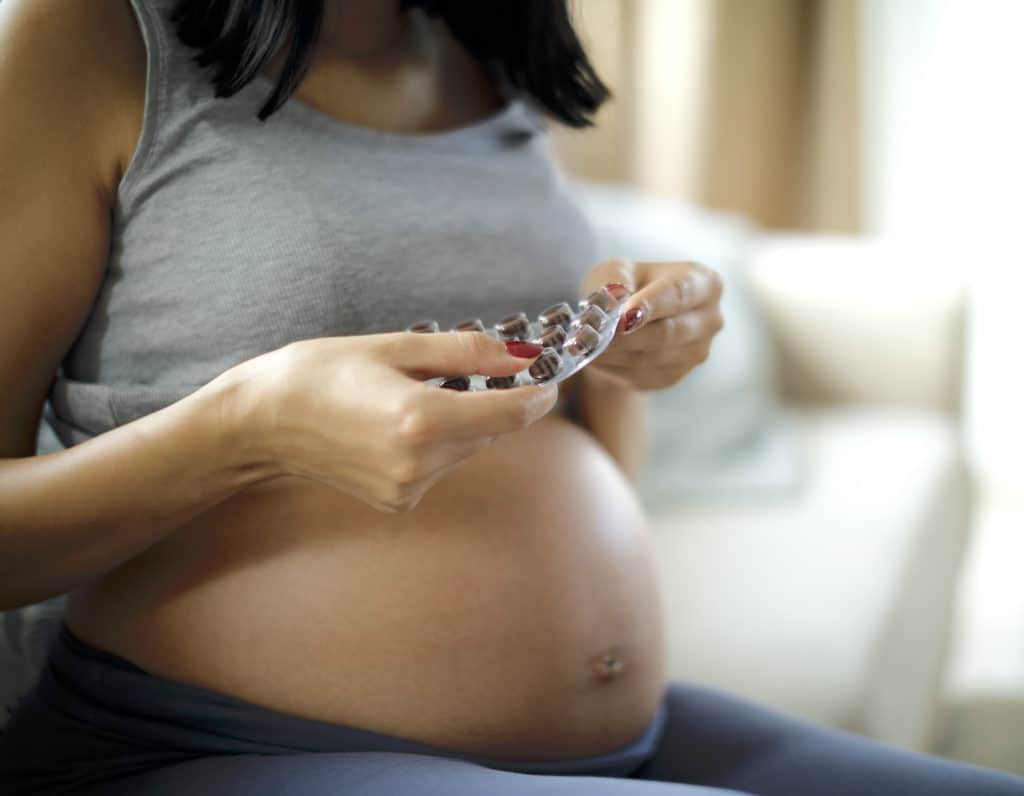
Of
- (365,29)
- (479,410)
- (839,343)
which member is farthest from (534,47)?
(839,343)

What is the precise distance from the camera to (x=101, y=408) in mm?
715

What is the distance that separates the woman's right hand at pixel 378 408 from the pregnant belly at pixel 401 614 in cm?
11

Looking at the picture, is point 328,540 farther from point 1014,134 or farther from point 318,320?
point 1014,134

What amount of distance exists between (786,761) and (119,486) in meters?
0.54

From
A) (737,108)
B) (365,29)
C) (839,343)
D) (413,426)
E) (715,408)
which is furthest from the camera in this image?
(737,108)

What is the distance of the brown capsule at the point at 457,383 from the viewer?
24.5 inches

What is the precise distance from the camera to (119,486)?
0.63 m

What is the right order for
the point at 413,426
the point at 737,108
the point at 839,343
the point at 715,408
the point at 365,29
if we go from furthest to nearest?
the point at 737,108
the point at 839,343
the point at 715,408
the point at 365,29
the point at 413,426

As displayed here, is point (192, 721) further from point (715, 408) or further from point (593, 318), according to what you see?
point (715, 408)

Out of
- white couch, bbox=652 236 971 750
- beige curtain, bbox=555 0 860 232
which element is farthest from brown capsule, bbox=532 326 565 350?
beige curtain, bbox=555 0 860 232

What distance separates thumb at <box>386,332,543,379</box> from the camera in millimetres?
585

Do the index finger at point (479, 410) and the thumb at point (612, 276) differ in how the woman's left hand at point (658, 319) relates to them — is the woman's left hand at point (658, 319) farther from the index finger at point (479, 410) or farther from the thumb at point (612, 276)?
the index finger at point (479, 410)

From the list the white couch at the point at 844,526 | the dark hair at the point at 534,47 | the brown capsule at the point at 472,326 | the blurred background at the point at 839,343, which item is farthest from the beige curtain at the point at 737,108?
the brown capsule at the point at 472,326

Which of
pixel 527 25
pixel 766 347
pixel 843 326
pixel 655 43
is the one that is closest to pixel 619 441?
pixel 527 25
